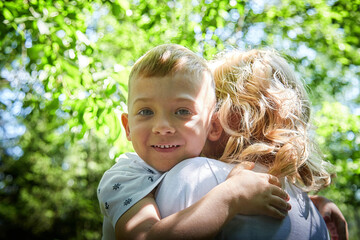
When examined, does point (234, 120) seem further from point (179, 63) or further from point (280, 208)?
point (280, 208)

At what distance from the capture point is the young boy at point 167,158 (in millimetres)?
1137

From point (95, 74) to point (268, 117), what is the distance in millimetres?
1854

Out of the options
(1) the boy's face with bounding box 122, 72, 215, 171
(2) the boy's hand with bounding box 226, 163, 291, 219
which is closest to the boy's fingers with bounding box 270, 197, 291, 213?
(2) the boy's hand with bounding box 226, 163, 291, 219

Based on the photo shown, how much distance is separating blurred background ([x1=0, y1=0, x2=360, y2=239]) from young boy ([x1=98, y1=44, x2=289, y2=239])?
108 cm

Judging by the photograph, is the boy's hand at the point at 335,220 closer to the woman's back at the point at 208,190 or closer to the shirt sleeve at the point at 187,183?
the woman's back at the point at 208,190

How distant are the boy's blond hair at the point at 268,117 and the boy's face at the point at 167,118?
0.51 feet

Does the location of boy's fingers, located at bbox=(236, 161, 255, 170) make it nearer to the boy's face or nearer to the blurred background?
the boy's face

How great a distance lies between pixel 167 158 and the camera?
144 cm

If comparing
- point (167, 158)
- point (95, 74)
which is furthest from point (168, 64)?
point (95, 74)

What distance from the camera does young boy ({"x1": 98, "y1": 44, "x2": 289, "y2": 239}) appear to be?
114 centimetres

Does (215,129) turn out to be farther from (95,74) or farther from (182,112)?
(95,74)

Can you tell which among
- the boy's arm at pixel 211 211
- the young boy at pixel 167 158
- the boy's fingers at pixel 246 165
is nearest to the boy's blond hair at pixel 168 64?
the young boy at pixel 167 158

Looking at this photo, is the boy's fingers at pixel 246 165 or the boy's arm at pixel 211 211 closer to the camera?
the boy's arm at pixel 211 211

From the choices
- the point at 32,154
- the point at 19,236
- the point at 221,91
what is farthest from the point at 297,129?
the point at 19,236
